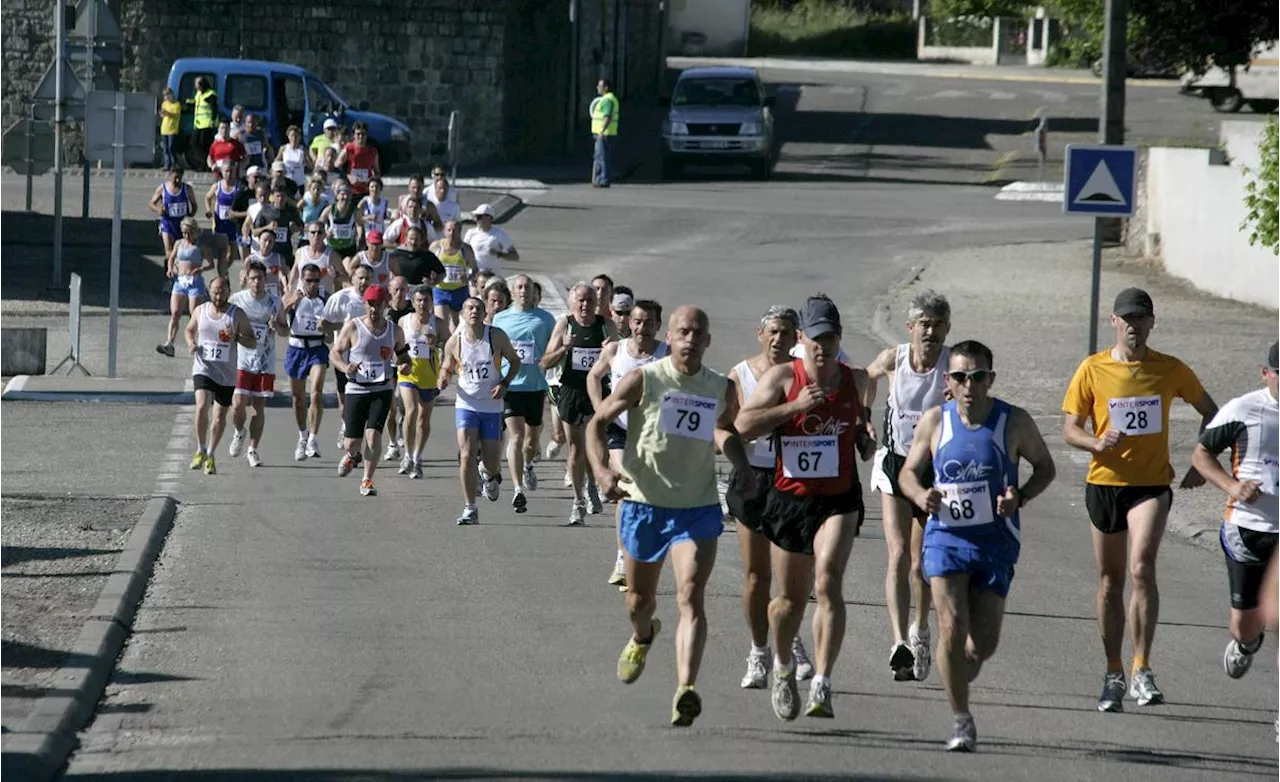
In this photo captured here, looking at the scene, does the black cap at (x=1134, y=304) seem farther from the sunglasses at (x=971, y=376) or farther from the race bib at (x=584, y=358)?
the race bib at (x=584, y=358)

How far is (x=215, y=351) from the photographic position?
17984 millimetres

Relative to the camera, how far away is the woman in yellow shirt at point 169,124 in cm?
3988

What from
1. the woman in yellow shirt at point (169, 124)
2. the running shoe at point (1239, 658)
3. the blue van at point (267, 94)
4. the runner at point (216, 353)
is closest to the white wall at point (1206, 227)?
the runner at point (216, 353)

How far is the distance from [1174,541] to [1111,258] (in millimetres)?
19111

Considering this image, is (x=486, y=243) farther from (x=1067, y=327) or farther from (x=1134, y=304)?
(x=1134, y=304)

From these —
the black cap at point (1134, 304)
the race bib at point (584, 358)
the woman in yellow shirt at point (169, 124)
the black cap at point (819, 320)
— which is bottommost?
the race bib at point (584, 358)

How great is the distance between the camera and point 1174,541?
611 inches

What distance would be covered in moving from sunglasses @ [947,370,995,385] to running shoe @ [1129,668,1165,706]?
1.88m

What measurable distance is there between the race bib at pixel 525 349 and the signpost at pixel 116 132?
7.42 m

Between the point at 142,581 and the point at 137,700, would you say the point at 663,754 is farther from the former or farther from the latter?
the point at 142,581

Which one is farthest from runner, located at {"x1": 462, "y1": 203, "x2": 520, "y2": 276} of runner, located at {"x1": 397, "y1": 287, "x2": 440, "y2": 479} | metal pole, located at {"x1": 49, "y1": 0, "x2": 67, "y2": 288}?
metal pole, located at {"x1": 49, "y1": 0, "x2": 67, "y2": 288}

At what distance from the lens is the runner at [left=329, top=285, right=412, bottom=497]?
55.7 ft

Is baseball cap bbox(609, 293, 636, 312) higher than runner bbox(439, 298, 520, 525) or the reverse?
higher

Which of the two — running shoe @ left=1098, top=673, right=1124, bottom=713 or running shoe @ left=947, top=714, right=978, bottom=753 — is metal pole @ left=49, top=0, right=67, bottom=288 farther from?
running shoe @ left=947, top=714, right=978, bottom=753
